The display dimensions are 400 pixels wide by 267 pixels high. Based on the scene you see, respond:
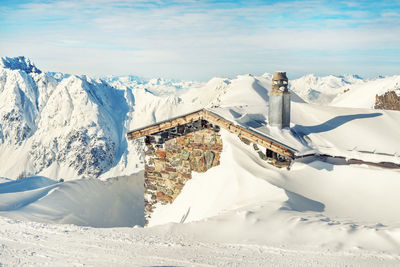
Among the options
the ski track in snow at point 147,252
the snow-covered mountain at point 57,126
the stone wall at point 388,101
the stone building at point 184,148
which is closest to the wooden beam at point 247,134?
the stone building at point 184,148

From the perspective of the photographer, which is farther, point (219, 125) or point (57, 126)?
point (57, 126)

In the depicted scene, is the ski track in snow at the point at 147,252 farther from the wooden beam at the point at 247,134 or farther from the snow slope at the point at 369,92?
the snow slope at the point at 369,92

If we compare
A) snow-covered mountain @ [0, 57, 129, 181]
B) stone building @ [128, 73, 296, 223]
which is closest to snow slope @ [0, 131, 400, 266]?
stone building @ [128, 73, 296, 223]

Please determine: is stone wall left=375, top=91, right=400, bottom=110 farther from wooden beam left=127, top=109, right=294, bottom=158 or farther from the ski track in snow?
the ski track in snow

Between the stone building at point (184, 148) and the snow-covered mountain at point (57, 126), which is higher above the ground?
the stone building at point (184, 148)

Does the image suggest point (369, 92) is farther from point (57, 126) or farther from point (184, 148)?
point (57, 126)

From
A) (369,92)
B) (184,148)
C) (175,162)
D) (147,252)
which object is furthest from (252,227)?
(369,92)

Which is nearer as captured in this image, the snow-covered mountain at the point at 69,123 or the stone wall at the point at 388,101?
the stone wall at the point at 388,101
